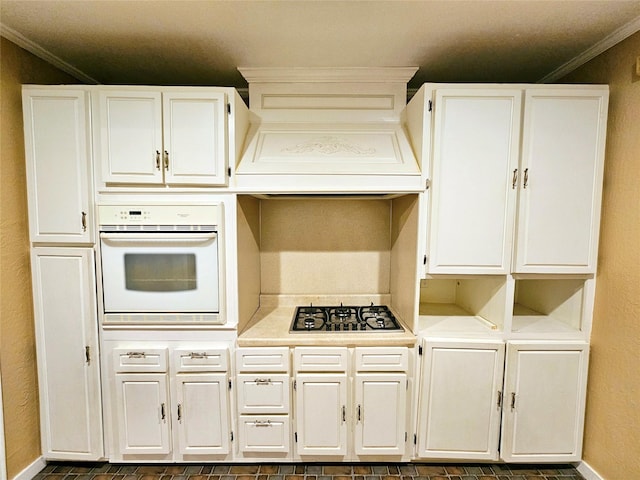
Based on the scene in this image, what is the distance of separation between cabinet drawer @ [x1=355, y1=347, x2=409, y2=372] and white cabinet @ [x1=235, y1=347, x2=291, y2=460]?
1.46 ft

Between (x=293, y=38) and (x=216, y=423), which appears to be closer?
(x=293, y=38)

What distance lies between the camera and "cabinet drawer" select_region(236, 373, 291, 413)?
1.84 metres

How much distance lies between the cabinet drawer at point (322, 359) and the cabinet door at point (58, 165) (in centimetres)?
138

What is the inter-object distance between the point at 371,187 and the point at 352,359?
1.03 meters

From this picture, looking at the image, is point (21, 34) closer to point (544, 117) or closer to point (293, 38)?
point (293, 38)

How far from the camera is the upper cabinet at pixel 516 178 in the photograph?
1691mm

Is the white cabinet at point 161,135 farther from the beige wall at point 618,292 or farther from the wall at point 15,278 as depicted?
the beige wall at point 618,292

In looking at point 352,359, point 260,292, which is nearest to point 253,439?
point 352,359

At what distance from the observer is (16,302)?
5.70ft

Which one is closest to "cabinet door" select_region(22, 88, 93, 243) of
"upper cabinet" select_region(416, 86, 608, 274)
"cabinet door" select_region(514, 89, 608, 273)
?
"upper cabinet" select_region(416, 86, 608, 274)

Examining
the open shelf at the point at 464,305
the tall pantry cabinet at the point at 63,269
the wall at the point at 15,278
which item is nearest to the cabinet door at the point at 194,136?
the tall pantry cabinet at the point at 63,269

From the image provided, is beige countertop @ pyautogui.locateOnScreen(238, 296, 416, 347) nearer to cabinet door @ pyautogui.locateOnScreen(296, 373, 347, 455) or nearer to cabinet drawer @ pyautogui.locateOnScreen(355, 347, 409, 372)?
cabinet drawer @ pyautogui.locateOnScreen(355, 347, 409, 372)

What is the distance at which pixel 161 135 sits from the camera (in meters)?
1.72

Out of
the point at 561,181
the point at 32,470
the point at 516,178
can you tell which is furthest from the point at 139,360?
the point at 561,181
